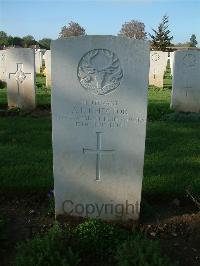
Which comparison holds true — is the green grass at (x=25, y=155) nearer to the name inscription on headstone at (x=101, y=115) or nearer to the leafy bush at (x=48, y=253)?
the name inscription on headstone at (x=101, y=115)

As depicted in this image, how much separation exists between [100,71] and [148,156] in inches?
92.8

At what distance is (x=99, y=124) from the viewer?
151 inches

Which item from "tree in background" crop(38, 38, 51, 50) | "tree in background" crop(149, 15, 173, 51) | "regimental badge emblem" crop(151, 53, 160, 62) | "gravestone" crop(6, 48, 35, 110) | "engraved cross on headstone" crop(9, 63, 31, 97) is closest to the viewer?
"gravestone" crop(6, 48, 35, 110)

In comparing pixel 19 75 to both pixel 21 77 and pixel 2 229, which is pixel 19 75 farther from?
pixel 2 229

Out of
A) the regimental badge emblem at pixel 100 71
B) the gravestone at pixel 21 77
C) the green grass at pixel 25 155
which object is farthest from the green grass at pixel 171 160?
the gravestone at pixel 21 77

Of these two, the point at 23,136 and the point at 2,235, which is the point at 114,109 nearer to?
the point at 2,235

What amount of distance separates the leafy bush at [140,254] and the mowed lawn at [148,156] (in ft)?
4.44

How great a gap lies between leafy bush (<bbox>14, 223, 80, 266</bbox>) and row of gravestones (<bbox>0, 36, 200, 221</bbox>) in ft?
2.32

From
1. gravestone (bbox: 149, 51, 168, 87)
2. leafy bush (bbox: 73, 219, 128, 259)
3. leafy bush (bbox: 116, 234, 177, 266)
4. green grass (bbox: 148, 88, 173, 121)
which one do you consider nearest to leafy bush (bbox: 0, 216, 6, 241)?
leafy bush (bbox: 73, 219, 128, 259)

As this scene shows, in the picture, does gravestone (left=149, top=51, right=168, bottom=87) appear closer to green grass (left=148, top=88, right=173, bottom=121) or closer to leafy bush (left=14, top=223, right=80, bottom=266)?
green grass (left=148, top=88, right=173, bottom=121)

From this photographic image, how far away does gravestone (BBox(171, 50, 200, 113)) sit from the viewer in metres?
9.83

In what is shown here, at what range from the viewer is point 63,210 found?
4.00m

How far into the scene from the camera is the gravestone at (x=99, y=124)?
3.70m

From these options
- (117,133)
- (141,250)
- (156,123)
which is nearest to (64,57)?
(117,133)
